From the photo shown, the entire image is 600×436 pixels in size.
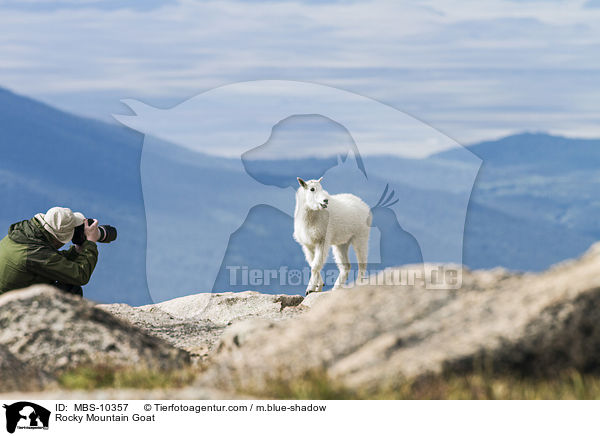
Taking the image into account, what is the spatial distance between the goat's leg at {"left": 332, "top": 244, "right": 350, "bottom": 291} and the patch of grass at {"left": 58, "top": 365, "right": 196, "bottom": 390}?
24.6 ft

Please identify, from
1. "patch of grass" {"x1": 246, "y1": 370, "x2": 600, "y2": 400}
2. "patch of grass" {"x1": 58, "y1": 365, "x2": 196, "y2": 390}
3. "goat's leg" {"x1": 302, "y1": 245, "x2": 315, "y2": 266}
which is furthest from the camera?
"goat's leg" {"x1": 302, "y1": 245, "x2": 315, "y2": 266}

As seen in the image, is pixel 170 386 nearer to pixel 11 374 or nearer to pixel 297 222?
pixel 11 374

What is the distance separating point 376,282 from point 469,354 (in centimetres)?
127

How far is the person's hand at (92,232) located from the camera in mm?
8867

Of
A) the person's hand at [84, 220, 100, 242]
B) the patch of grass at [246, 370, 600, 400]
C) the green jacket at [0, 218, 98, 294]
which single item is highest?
the person's hand at [84, 220, 100, 242]

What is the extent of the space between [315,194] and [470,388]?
708 cm

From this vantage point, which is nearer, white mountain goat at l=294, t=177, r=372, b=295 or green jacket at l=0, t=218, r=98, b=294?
green jacket at l=0, t=218, r=98, b=294

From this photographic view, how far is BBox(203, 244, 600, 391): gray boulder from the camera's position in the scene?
5.05 meters

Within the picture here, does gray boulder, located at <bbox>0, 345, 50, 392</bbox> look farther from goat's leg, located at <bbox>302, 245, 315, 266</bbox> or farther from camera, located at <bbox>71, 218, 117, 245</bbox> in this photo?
goat's leg, located at <bbox>302, 245, 315, 266</bbox>

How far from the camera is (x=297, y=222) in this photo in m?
12.7
